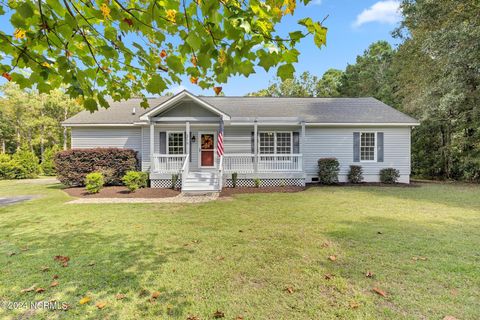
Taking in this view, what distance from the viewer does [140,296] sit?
2945mm

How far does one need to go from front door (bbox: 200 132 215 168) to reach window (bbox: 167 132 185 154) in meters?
1.09

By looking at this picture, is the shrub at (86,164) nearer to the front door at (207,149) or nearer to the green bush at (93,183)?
the green bush at (93,183)

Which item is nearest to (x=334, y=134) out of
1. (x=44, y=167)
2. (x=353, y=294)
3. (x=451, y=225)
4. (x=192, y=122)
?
(x=192, y=122)

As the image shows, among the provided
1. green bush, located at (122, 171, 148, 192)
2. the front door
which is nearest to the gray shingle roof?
the front door

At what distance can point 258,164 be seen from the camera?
1280 cm

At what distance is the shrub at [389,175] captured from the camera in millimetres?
13648

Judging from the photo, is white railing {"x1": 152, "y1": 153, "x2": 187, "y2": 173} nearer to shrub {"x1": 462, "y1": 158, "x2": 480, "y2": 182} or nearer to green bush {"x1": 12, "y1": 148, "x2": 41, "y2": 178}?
green bush {"x1": 12, "y1": 148, "x2": 41, "y2": 178}

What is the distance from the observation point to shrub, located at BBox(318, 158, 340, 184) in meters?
13.2

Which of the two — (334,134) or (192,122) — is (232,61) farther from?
(334,134)

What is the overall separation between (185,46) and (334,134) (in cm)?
1310

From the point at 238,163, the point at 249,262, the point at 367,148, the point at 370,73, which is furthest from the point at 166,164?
the point at 370,73

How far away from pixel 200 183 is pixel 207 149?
2864mm

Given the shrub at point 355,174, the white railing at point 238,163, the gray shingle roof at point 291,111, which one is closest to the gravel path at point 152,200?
the white railing at point 238,163

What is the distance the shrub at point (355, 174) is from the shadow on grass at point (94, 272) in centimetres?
1158
